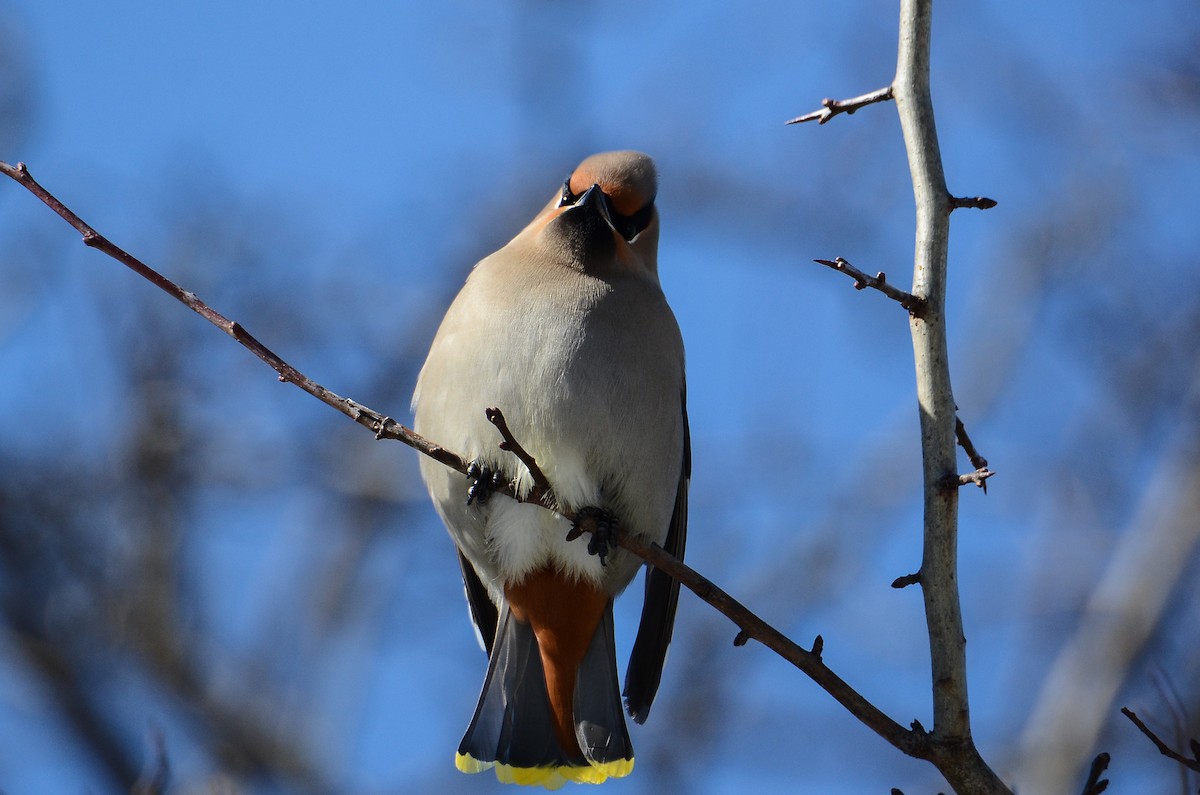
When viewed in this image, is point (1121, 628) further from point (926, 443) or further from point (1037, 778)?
point (926, 443)

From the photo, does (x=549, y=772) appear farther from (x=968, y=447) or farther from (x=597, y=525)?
(x=968, y=447)

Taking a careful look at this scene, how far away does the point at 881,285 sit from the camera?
2854 mm

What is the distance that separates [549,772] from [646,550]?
1482mm

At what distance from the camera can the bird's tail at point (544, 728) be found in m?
4.32

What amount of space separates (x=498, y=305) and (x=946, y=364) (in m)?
1.43

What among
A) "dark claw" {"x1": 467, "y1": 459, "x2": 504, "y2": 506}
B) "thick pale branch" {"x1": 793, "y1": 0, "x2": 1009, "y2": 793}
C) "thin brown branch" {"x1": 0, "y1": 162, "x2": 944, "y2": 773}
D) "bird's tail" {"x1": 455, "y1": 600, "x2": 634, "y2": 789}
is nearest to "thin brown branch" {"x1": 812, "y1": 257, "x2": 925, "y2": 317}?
"thick pale branch" {"x1": 793, "y1": 0, "x2": 1009, "y2": 793}

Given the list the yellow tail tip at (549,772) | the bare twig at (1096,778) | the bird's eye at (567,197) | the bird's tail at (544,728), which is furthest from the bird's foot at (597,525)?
the bare twig at (1096,778)

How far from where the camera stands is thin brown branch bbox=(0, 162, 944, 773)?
2768 mm

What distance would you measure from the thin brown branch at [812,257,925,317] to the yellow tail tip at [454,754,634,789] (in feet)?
6.37

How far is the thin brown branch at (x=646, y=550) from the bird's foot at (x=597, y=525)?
55 cm

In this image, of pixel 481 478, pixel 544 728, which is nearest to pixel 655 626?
pixel 544 728

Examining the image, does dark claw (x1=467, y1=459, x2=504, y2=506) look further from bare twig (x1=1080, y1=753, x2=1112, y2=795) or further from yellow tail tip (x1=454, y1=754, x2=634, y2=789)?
bare twig (x1=1080, y1=753, x2=1112, y2=795)

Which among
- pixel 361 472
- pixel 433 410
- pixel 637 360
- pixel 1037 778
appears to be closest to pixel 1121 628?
pixel 1037 778

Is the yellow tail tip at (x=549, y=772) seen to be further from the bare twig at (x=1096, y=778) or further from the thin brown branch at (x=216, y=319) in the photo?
the bare twig at (x=1096, y=778)
